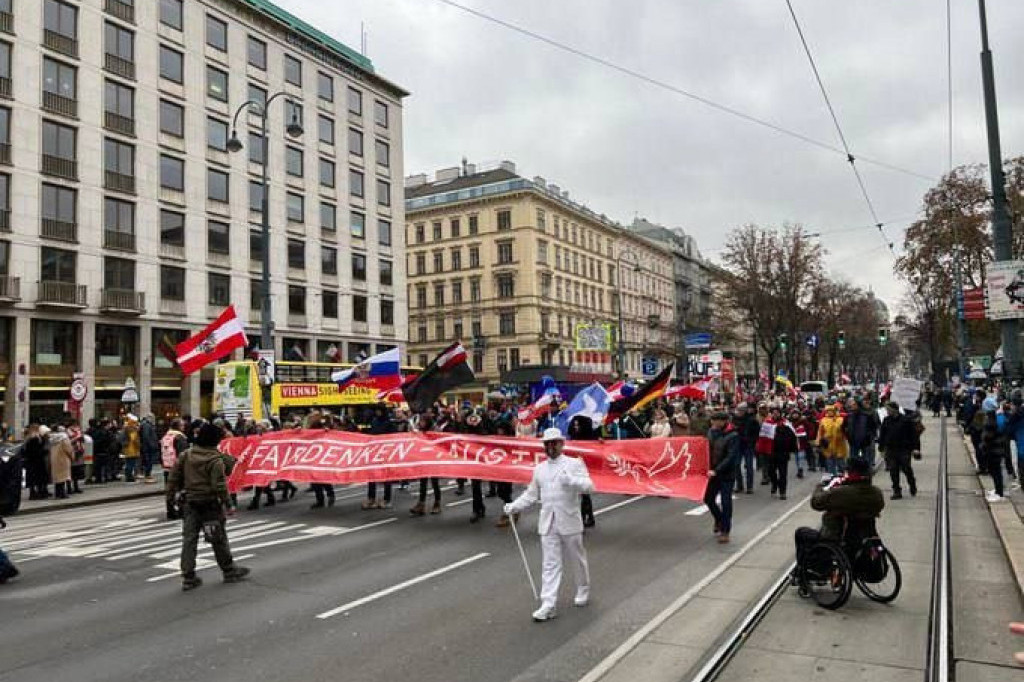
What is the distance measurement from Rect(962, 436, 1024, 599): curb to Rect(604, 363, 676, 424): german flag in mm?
5399

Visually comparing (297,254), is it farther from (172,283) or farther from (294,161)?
(172,283)

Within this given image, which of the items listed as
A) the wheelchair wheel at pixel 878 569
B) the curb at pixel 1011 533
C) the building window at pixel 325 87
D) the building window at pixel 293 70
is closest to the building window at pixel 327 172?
the building window at pixel 325 87

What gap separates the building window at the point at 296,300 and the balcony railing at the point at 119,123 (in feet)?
40.6

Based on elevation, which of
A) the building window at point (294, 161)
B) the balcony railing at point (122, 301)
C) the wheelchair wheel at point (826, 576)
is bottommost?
the wheelchair wheel at point (826, 576)

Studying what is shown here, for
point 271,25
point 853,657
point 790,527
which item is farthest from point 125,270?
point 853,657

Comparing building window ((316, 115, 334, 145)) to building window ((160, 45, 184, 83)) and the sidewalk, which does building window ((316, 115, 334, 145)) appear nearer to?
building window ((160, 45, 184, 83))

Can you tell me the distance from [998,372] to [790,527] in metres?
16.2

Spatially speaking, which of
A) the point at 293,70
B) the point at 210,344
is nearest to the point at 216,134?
the point at 293,70

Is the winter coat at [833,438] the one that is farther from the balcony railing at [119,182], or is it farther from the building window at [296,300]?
the building window at [296,300]

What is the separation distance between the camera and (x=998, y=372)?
76.3ft

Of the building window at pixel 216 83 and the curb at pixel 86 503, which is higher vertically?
the building window at pixel 216 83

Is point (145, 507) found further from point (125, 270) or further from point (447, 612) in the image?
point (125, 270)

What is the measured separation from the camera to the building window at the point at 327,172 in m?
49.8

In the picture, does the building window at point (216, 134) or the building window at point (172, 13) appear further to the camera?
the building window at point (216, 134)
